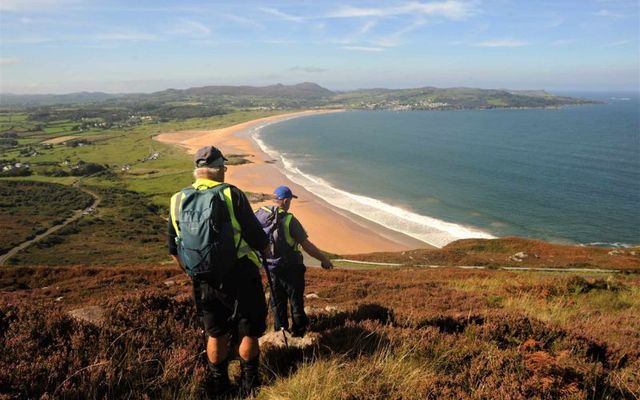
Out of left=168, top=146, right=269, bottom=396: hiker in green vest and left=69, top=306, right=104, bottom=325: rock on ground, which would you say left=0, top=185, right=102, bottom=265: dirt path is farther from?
left=168, top=146, right=269, bottom=396: hiker in green vest

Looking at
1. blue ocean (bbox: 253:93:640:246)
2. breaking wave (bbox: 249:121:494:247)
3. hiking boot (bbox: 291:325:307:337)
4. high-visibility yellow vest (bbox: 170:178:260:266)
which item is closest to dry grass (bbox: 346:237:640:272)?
breaking wave (bbox: 249:121:494:247)

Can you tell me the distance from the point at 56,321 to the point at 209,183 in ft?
7.73

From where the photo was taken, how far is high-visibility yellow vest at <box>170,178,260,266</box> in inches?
154

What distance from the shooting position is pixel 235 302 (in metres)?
4.06

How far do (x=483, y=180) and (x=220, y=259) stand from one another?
64013 mm

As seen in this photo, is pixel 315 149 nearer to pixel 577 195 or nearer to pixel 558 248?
pixel 577 195

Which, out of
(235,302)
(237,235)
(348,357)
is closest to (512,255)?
(348,357)

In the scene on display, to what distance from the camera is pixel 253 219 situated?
4.09 m

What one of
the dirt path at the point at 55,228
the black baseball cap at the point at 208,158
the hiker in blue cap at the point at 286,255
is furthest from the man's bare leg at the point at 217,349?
the dirt path at the point at 55,228

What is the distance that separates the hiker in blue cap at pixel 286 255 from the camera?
6023 millimetres

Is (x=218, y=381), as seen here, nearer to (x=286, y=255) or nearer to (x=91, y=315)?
(x=91, y=315)

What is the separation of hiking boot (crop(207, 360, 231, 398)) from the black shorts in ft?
1.01

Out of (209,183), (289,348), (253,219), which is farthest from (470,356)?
(209,183)

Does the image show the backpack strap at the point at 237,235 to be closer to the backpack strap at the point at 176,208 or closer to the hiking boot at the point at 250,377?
the backpack strap at the point at 176,208
